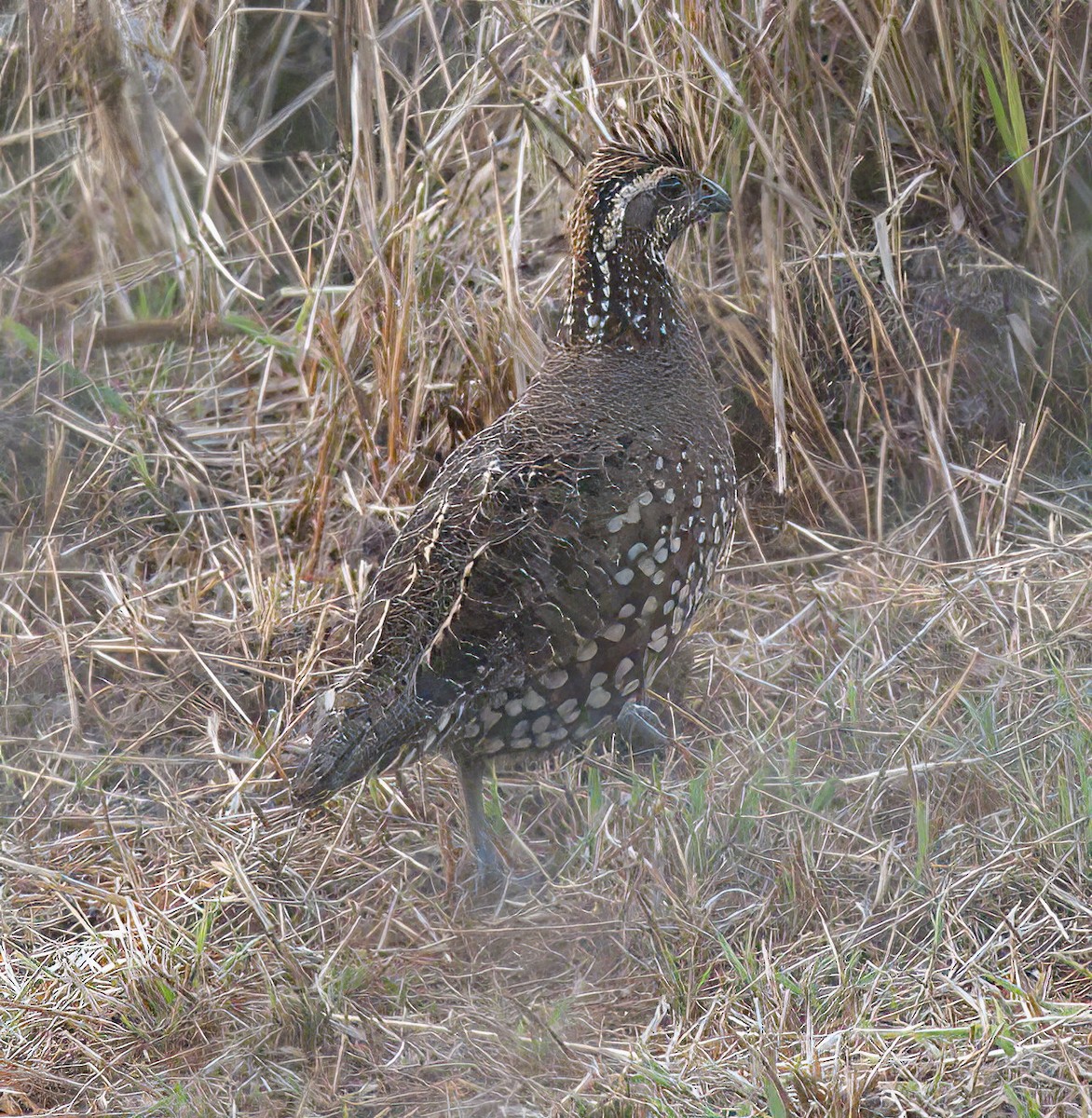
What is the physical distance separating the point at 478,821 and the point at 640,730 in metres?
0.57

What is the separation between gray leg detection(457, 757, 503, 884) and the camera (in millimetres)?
3186

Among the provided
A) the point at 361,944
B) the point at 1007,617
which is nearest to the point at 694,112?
the point at 1007,617

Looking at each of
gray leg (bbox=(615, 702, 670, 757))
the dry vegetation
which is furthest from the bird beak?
gray leg (bbox=(615, 702, 670, 757))

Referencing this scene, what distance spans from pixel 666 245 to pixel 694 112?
857 mm

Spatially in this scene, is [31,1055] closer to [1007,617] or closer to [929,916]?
[929,916]

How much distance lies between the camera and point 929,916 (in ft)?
9.12

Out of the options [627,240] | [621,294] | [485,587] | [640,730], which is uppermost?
[627,240]

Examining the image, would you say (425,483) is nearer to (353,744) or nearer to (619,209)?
(619,209)

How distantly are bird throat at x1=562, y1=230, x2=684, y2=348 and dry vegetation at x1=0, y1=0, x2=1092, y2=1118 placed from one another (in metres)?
0.71

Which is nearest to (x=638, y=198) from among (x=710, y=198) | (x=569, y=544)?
(x=710, y=198)

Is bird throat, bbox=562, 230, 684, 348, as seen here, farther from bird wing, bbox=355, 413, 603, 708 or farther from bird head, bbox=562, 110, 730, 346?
bird wing, bbox=355, 413, 603, 708

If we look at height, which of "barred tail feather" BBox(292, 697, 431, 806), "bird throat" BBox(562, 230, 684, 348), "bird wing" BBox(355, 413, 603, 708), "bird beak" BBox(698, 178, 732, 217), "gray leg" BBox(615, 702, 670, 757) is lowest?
"gray leg" BBox(615, 702, 670, 757)

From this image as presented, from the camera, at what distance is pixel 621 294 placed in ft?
11.0

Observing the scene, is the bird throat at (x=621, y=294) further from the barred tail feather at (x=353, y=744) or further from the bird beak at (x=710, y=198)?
the barred tail feather at (x=353, y=744)
